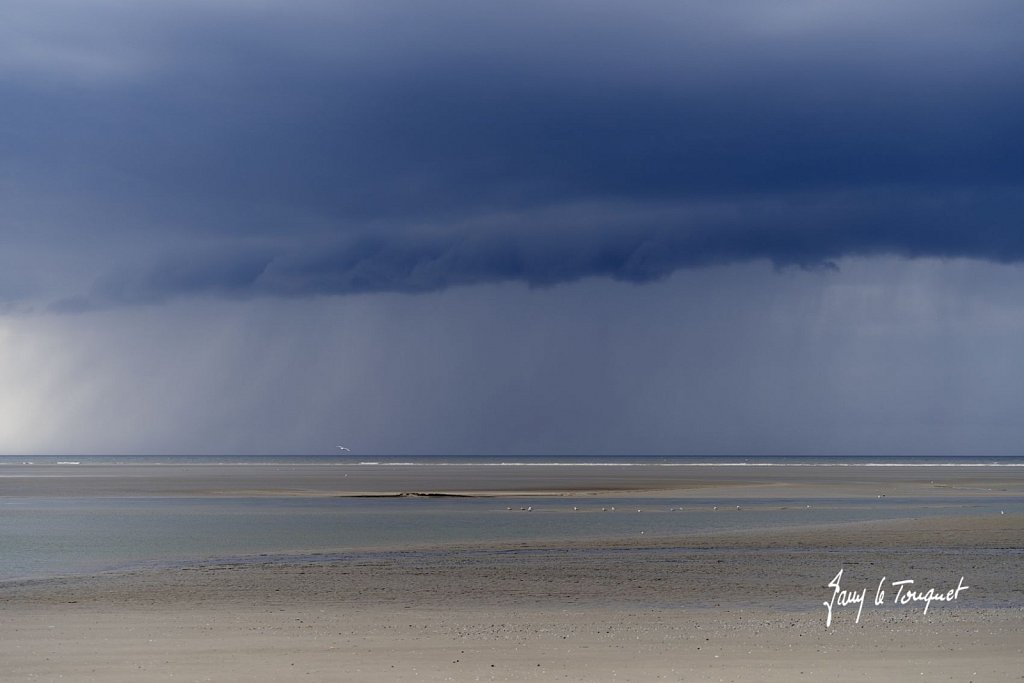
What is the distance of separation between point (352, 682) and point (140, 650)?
4.51 m

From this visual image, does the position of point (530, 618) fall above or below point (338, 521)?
below

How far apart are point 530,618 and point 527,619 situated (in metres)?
0.14

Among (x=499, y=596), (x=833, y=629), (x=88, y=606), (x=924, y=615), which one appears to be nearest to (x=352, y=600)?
(x=499, y=596)

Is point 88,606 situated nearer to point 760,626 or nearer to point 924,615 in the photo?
point 760,626

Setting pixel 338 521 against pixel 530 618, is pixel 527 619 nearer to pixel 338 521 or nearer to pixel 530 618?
pixel 530 618

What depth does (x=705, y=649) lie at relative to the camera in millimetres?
16859
